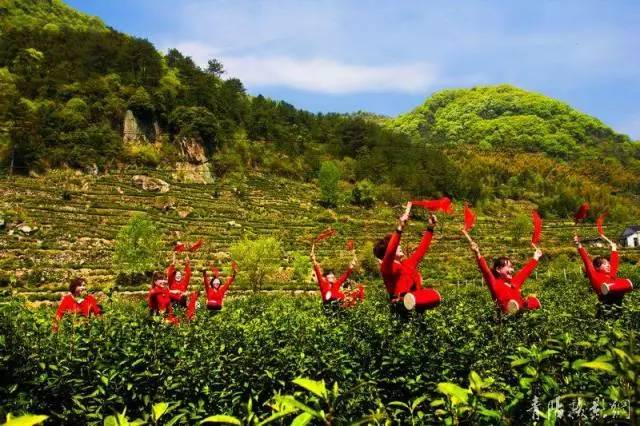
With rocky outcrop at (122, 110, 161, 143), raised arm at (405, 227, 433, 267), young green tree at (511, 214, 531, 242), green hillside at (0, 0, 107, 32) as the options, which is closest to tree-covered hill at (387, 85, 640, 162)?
young green tree at (511, 214, 531, 242)

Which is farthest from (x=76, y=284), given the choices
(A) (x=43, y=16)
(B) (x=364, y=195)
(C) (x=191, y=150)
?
(A) (x=43, y=16)

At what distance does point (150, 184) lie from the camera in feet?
191

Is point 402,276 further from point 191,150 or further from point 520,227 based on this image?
point 191,150

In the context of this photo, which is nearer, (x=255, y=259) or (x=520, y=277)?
(x=520, y=277)

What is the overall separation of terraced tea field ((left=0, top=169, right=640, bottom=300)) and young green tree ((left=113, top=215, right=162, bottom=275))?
65.5 inches

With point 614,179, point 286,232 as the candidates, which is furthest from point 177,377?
point 614,179

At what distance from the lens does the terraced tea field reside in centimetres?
3575

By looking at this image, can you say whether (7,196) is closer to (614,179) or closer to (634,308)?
(634,308)

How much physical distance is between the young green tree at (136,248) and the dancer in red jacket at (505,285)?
105 ft

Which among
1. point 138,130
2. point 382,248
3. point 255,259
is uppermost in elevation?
point 138,130

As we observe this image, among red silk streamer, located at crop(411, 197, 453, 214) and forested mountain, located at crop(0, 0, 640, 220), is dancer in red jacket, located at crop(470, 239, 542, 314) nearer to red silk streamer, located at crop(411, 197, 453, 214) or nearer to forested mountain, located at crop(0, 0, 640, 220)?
red silk streamer, located at crop(411, 197, 453, 214)

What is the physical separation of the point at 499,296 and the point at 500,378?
8.15 ft

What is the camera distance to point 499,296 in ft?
18.1

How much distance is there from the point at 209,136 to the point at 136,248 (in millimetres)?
42615
